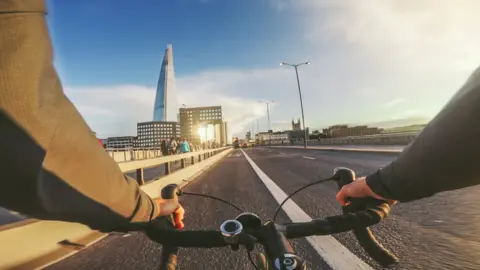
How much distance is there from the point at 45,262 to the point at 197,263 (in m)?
1.67

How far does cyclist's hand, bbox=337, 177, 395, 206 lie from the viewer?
4.57 ft

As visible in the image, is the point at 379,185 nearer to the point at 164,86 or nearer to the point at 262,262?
the point at 262,262

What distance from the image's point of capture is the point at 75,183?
98 centimetres

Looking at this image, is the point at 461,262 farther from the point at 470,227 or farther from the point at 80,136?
the point at 80,136

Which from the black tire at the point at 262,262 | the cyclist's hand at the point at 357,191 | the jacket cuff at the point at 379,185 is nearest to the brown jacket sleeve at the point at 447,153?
the jacket cuff at the point at 379,185

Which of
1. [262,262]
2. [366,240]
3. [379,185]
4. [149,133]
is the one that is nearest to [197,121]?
[149,133]

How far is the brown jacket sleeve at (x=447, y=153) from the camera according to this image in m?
0.96

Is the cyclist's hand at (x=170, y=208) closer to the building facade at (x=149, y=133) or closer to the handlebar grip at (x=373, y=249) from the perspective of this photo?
the handlebar grip at (x=373, y=249)

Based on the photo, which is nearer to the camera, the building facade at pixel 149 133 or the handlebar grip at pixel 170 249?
the handlebar grip at pixel 170 249

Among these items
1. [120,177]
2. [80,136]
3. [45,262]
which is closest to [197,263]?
[45,262]

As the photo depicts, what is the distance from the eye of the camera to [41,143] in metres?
0.88

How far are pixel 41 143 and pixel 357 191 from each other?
4.01ft

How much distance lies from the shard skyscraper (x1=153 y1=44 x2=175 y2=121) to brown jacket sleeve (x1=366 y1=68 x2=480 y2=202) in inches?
5555

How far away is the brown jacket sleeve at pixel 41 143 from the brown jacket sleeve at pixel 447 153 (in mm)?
1034
